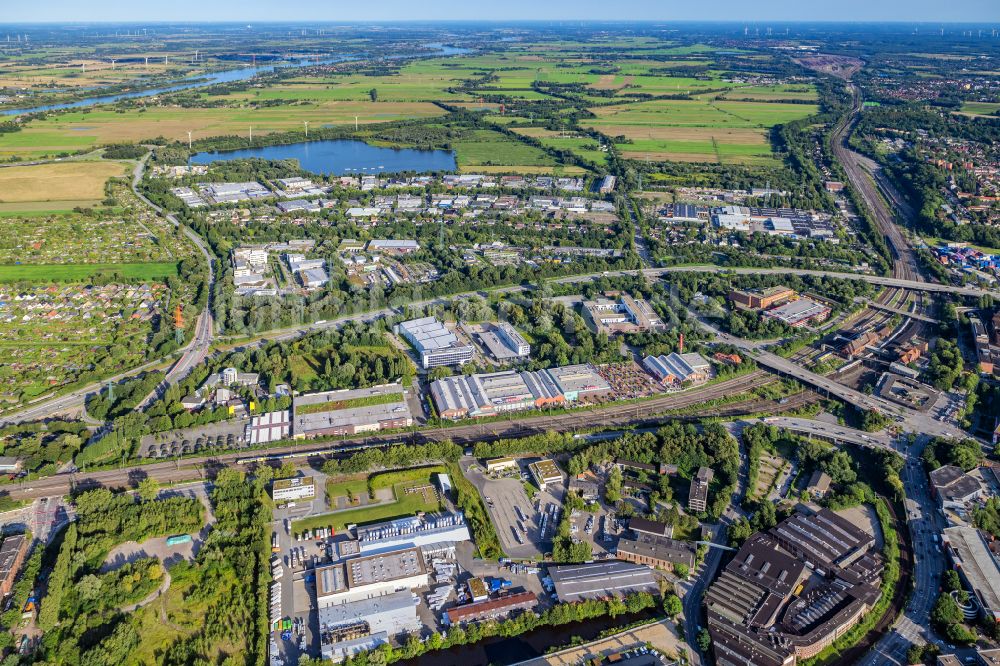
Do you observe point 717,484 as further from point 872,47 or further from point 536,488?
point 872,47

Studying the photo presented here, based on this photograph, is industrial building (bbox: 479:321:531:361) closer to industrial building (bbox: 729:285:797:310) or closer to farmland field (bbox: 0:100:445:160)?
industrial building (bbox: 729:285:797:310)

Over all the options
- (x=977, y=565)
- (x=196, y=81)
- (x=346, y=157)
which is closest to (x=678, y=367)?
(x=977, y=565)

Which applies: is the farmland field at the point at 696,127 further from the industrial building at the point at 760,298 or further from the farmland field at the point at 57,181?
the farmland field at the point at 57,181

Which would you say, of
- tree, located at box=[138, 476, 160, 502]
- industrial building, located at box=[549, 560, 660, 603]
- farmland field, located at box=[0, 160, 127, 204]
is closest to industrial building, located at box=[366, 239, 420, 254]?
tree, located at box=[138, 476, 160, 502]

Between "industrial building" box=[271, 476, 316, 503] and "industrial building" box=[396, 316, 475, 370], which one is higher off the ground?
"industrial building" box=[396, 316, 475, 370]

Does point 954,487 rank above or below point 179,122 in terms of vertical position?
below

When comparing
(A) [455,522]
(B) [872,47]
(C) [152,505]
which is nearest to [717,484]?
(A) [455,522]

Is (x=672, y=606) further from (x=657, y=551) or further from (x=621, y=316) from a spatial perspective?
(x=621, y=316)
